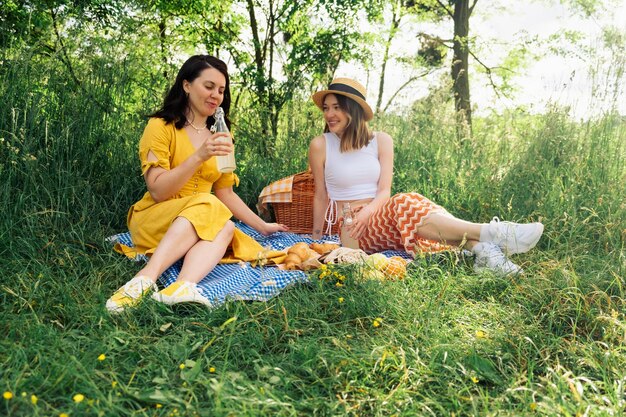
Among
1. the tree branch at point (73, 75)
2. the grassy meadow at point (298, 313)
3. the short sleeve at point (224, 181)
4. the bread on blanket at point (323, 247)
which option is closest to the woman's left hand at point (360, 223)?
the bread on blanket at point (323, 247)

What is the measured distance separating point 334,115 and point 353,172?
1.30 ft

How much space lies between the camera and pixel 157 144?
11.4ft

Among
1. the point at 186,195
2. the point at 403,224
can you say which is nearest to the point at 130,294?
the point at 186,195

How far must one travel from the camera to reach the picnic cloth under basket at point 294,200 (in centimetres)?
437

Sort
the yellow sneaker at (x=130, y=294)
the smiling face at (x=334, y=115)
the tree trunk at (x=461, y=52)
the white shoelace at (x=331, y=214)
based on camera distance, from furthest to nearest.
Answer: the tree trunk at (x=461, y=52), the white shoelace at (x=331, y=214), the smiling face at (x=334, y=115), the yellow sneaker at (x=130, y=294)

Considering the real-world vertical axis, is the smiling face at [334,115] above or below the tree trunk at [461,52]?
below

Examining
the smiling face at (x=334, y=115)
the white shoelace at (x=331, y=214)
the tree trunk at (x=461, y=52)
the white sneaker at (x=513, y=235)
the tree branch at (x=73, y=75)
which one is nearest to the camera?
the white sneaker at (x=513, y=235)

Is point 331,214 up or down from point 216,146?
down

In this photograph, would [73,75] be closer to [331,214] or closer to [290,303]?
[331,214]

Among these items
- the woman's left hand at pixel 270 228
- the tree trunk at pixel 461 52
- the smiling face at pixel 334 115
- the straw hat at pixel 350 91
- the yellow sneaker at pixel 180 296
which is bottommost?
the yellow sneaker at pixel 180 296

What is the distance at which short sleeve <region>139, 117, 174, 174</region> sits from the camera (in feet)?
11.3

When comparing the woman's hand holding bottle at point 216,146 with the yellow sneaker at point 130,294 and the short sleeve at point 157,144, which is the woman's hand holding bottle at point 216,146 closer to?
the short sleeve at point 157,144

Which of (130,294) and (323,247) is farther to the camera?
(323,247)

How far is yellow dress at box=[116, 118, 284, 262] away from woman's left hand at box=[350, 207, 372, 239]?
48 centimetres
